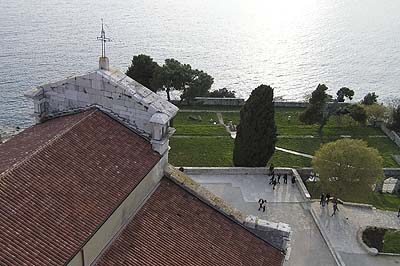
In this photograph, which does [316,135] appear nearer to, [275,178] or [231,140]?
[231,140]

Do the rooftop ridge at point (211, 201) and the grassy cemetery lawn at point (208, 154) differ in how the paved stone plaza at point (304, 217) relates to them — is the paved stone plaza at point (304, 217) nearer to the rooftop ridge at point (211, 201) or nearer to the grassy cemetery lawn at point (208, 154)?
the grassy cemetery lawn at point (208, 154)

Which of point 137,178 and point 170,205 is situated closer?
point 137,178

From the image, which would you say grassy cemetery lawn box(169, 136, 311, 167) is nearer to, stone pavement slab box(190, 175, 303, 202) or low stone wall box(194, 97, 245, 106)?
stone pavement slab box(190, 175, 303, 202)

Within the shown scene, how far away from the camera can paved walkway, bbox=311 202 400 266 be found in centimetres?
2845

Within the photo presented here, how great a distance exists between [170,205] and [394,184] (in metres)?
32.6

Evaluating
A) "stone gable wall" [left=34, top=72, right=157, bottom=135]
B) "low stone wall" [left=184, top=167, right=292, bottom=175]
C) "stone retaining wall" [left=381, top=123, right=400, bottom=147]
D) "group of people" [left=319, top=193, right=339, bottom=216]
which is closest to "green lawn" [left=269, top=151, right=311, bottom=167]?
"low stone wall" [left=184, top=167, right=292, bottom=175]

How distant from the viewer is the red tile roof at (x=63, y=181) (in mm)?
13023

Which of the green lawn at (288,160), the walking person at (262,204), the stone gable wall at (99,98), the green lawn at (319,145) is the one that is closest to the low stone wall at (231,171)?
the walking person at (262,204)

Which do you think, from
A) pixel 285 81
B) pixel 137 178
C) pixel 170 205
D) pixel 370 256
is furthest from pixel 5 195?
pixel 285 81

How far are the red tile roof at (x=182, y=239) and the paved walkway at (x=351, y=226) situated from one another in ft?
35.4

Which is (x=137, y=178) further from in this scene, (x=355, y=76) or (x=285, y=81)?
(x=355, y=76)

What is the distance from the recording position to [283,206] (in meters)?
32.4

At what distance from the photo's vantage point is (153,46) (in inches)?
3676

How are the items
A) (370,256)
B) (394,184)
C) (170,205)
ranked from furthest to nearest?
1. (394,184)
2. (370,256)
3. (170,205)
